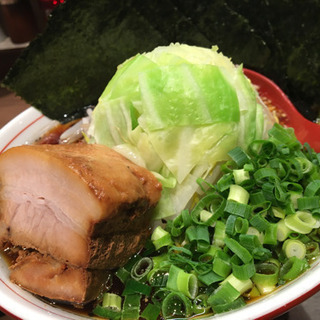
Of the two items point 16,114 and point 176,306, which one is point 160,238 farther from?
point 16,114

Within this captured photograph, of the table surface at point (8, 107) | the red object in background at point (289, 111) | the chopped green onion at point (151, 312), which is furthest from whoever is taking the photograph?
the table surface at point (8, 107)

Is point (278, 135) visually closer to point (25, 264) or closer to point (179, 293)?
point (179, 293)

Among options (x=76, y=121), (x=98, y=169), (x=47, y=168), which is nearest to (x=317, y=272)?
(x=98, y=169)

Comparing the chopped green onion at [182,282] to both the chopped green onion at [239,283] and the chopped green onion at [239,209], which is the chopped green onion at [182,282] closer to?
the chopped green onion at [239,283]

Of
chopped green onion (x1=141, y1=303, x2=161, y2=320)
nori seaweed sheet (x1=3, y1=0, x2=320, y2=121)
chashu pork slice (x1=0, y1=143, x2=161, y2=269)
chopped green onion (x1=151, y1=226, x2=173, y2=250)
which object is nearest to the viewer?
chashu pork slice (x1=0, y1=143, x2=161, y2=269)

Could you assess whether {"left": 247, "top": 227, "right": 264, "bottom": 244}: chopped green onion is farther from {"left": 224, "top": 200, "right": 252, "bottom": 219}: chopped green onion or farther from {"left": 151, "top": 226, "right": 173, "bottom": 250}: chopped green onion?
{"left": 151, "top": 226, "right": 173, "bottom": 250}: chopped green onion

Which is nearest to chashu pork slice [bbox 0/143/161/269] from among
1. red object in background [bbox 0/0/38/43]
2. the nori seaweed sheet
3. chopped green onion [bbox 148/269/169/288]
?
chopped green onion [bbox 148/269/169/288]

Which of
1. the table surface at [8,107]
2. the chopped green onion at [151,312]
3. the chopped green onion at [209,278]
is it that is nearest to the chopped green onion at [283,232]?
the chopped green onion at [209,278]
